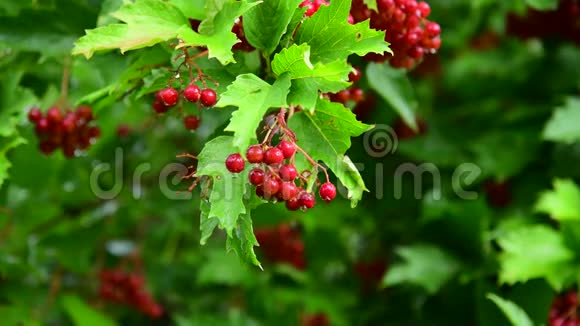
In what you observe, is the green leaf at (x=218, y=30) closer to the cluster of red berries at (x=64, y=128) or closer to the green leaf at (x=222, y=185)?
the green leaf at (x=222, y=185)

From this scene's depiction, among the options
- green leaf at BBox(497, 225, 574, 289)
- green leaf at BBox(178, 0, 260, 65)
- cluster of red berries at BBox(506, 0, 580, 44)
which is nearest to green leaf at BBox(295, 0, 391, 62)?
green leaf at BBox(178, 0, 260, 65)

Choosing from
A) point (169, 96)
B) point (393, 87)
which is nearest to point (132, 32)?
point (169, 96)

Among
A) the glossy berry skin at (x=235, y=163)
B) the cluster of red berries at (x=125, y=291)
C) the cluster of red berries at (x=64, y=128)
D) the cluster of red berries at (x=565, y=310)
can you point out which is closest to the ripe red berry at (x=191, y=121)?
the glossy berry skin at (x=235, y=163)

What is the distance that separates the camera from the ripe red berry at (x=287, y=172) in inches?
39.1

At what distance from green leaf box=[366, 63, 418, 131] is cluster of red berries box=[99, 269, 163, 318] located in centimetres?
109

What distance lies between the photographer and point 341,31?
1023 mm

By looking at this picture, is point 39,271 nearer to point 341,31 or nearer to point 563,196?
point 341,31

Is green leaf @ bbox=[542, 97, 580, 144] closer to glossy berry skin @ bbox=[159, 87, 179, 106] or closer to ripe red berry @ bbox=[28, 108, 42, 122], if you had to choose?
glossy berry skin @ bbox=[159, 87, 179, 106]

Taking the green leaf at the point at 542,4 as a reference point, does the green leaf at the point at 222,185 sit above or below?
below

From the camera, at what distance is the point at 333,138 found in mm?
1049

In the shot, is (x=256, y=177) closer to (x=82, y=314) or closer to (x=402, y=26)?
(x=402, y=26)

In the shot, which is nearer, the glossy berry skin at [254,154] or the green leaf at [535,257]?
the glossy berry skin at [254,154]

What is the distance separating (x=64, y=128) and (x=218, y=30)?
57 cm

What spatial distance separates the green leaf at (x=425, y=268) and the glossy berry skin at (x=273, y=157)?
0.83m
